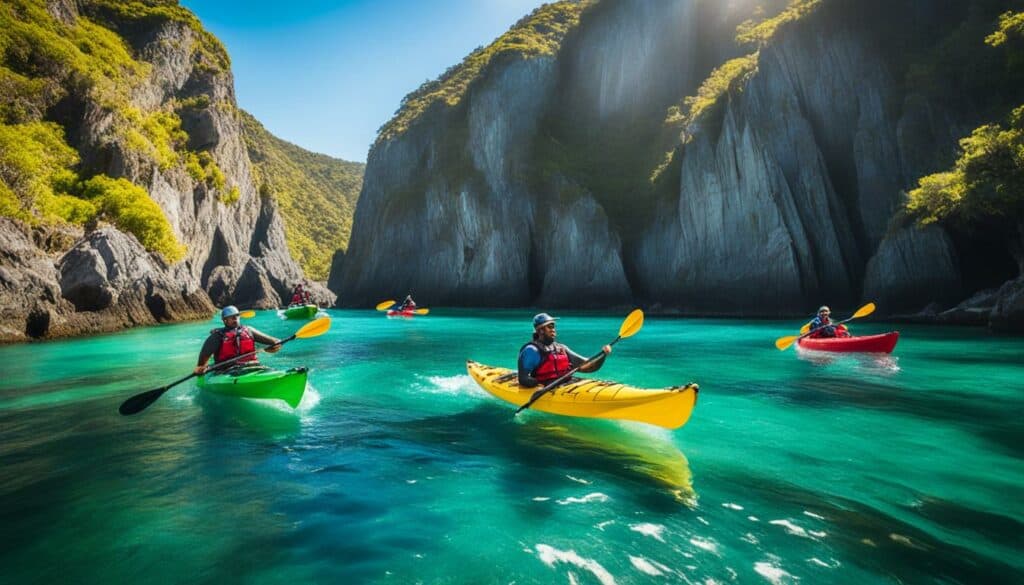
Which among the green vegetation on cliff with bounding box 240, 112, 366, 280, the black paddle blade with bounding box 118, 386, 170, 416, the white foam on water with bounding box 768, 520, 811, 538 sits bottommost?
the white foam on water with bounding box 768, 520, 811, 538

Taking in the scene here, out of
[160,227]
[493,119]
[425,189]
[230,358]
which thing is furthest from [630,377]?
[425,189]

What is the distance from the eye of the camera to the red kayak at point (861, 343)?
570 inches

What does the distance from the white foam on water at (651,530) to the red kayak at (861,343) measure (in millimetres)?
13418

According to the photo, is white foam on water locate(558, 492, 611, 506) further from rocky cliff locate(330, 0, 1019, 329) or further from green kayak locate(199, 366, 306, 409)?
rocky cliff locate(330, 0, 1019, 329)

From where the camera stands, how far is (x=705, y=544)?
420cm

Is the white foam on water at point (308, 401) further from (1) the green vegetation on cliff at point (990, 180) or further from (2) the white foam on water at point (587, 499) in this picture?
(1) the green vegetation on cliff at point (990, 180)

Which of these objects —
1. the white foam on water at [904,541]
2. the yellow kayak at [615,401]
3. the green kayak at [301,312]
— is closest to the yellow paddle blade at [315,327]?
the yellow kayak at [615,401]

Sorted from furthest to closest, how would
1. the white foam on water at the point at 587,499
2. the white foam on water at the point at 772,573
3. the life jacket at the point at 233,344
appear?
1. the life jacket at the point at 233,344
2. the white foam on water at the point at 587,499
3. the white foam on water at the point at 772,573

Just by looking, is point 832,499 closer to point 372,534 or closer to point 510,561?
point 510,561

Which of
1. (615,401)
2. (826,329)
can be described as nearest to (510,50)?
(826,329)

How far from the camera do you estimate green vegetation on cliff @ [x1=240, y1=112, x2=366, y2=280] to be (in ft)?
300

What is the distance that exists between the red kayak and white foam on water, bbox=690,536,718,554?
13395mm

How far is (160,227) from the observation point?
34094 mm

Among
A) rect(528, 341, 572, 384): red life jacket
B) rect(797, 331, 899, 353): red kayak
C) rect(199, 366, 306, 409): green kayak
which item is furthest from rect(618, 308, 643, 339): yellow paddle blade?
rect(797, 331, 899, 353): red kayak
